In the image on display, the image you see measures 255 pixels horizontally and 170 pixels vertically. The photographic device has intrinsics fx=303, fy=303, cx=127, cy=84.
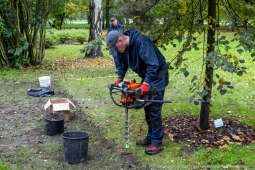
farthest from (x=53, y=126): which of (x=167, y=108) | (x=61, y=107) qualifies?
(x=167, y=108)

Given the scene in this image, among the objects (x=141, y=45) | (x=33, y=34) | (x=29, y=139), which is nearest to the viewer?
(x=141, y=45)

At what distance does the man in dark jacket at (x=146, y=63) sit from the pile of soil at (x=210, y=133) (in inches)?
24.4

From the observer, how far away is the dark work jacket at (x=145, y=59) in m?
3.84

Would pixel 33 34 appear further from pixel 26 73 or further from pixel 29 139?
pixel 29 139

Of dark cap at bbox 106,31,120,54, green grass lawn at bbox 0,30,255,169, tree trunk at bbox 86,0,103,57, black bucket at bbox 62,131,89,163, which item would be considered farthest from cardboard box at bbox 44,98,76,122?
tree trunk at bbox 86,0,103,57

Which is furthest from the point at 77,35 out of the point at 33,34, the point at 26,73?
the point at 26,73

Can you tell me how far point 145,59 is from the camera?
3.86m

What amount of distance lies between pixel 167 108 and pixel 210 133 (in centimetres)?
158

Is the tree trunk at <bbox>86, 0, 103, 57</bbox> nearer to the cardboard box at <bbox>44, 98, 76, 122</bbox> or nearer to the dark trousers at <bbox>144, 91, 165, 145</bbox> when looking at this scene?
the cardboard box at <bbox>44, 98, 76, 122</bbox>

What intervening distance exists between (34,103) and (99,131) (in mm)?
2523

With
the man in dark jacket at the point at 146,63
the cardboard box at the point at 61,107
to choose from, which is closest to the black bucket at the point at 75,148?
the man in dark jacket at the point at 146,63

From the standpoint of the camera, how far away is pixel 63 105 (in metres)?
5.85

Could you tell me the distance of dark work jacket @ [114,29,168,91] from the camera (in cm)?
384

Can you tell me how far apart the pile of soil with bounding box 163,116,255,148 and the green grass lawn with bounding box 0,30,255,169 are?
20 centimetres
